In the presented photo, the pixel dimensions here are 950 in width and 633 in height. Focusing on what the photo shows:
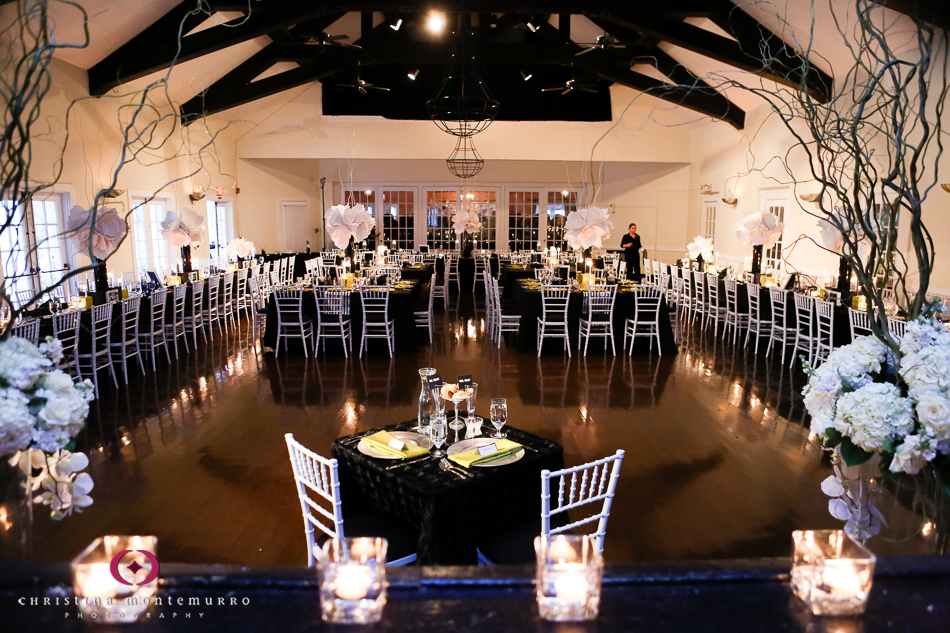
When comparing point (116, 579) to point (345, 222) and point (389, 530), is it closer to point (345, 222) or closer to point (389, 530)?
point (389, 530)

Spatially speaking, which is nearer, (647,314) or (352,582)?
(352,582)

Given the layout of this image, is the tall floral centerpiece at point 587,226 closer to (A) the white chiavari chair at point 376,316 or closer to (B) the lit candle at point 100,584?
(A) the white chiavari chair at point 376,316

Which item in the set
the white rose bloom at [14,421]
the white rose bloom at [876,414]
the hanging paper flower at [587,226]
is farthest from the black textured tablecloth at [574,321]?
the white rose bloom at [14,421]

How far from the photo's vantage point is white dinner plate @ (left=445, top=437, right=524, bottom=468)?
2941 millimetres

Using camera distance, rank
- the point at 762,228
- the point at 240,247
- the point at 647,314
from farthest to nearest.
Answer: the point at 240,247, the point at 762,228, the point at 647,314

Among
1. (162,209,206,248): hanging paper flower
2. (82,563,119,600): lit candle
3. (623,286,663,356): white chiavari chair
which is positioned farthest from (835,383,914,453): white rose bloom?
(162,209,206,248): hanging paper flower

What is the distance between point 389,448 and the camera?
306 centimetres

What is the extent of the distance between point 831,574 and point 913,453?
0.36m

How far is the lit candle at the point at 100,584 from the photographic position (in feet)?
4.56

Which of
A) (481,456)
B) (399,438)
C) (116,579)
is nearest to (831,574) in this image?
(116,579)

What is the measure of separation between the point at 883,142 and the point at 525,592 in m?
9.32

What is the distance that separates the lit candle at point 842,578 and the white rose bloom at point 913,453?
302 millimetres

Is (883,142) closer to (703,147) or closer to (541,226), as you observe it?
(703,147)

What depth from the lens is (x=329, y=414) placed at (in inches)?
226
